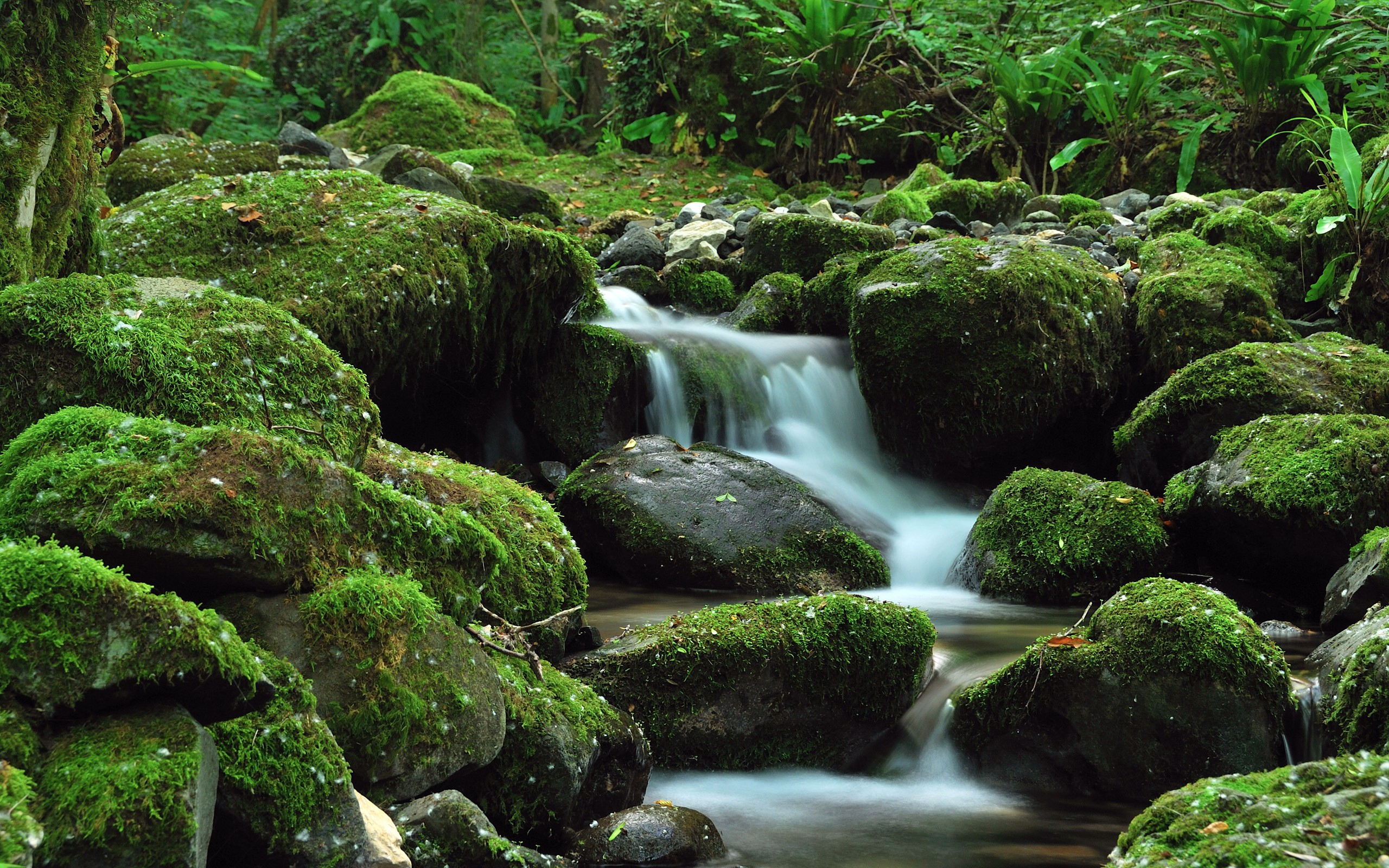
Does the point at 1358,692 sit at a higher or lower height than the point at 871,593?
higher

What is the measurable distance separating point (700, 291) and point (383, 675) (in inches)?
264

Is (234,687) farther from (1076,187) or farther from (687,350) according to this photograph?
(1076,187)

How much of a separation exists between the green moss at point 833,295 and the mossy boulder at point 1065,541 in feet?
7.64

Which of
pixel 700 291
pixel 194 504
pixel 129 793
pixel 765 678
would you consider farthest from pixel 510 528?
pixel 700 291

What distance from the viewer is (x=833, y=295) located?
8.10 metres

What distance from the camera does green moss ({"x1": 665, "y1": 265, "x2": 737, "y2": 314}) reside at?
29.7 feet

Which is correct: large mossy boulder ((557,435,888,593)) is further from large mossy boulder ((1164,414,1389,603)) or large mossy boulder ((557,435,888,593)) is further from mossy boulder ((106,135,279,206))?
mossy boulder ((106,135,279,206))

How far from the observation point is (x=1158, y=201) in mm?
10250

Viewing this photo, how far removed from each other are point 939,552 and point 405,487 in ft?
11.3

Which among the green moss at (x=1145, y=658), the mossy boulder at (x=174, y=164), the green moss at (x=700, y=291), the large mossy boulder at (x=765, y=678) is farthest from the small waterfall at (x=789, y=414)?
the mossy boulder at (x=174, y=164)

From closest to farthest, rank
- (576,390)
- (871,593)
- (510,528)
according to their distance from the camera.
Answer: (510,528)
(871,593)
(576,390)

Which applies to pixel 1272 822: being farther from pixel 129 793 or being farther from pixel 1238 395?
pixel 1238 395

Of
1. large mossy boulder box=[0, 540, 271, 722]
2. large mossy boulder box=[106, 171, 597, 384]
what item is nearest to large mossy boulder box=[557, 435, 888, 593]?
large mossy boulder box=[106, 171, 597, 384]

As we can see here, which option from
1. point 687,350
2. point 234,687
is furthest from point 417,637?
point 687,350
